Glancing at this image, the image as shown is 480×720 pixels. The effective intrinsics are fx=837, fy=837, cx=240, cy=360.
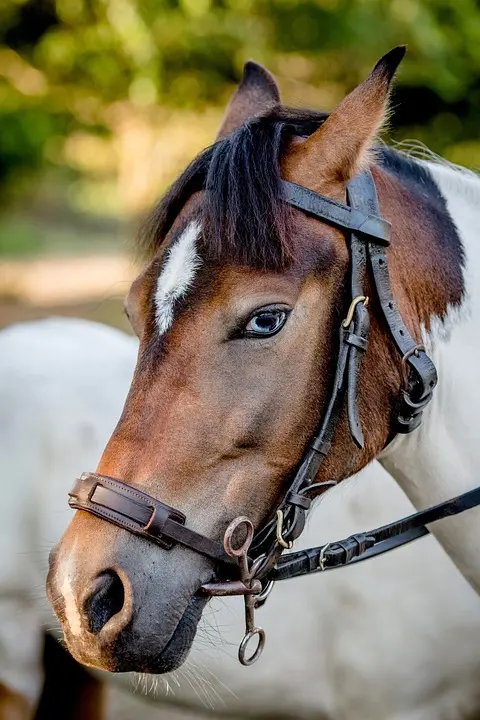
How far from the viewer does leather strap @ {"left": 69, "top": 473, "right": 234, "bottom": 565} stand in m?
1.62

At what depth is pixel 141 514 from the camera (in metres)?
1.62

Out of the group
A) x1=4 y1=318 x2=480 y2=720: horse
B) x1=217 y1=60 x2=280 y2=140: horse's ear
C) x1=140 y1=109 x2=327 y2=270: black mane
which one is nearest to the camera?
x1=140 y1=109 x2=327 y2=270: black mane

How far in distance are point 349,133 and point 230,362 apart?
0.55 metres

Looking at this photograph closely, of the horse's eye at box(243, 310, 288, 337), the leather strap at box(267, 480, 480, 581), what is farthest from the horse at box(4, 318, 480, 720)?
the horse's eye at box(243, 310, 288, 337)

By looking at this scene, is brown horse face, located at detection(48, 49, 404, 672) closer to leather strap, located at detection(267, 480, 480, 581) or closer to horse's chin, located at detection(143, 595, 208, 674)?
horse's chin, located at detection(143, 595, 208, 674)

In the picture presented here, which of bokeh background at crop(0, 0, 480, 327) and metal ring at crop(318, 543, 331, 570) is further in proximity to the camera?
bokeh background at crop(0, 0, 480, 327)

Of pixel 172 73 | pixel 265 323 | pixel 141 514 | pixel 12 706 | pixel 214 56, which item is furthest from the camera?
pixel 172 73

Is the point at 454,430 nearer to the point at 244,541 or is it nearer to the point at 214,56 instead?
the point at 244,541

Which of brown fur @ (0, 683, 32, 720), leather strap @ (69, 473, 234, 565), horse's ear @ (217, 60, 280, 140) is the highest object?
horse's ear @ (217, 60, 280, 140)

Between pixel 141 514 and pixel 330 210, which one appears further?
pixel 330 210

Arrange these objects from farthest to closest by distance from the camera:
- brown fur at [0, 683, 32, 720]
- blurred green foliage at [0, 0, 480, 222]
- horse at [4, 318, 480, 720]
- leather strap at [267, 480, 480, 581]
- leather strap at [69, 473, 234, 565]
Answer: blurred green foliage at [0, 0, 480, 222] → brown fur at [0, 683, 32, 720] → horse at [4, 318, 480, 720] → leather strap at [267, 480, 480, 581] → leather strap at [69, 473, 234, 565]

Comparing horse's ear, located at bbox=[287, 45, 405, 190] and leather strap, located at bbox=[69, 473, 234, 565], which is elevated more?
horse's ear, located at bbox=[287, 45, 405, 190]

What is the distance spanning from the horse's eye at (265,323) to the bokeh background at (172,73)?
545cm

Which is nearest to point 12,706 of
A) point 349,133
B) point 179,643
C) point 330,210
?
point 179,643
